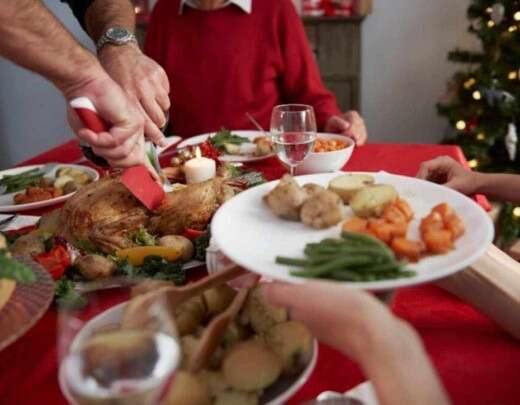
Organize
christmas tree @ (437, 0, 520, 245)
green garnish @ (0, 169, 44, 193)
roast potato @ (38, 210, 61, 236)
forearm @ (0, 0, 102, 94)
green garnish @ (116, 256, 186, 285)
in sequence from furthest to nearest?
christmas tree @ (437, 0, 520, 245), green garnish @ (0, 169, 44, 193), roast potato @ (38, 210, 61, 236), forearm @ (0, 0, 102, 94), green garnish @ (116, 256, 186, 285)

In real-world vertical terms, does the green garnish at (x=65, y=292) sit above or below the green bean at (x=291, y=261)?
below

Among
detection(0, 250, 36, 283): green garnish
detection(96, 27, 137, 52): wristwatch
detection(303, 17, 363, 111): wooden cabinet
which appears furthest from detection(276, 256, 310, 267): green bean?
detection(303, 17, 363, 111): wooden cabinet

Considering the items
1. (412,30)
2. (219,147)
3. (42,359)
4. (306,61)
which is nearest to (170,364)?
(42,359)

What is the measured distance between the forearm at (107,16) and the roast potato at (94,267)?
97 centimetres

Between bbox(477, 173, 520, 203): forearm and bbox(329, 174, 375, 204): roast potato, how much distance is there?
0.45 metres

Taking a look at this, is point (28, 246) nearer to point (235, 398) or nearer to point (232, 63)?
point (235, 398)

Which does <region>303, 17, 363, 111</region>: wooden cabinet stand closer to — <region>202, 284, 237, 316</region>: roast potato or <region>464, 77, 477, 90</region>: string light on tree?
<region>464, 77, 477, 90</region>: string light on tree

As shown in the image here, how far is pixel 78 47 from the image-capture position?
3.89 feet

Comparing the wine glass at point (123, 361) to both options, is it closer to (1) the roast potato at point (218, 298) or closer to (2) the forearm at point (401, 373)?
(1) the roast potato at point (218, 298)

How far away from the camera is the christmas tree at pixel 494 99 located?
3.02 m

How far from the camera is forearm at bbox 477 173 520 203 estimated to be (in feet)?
4.28

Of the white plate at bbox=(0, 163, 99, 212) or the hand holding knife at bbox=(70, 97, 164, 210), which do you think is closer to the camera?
the hand holding knife at bbox=(70, 97, 164, 210)

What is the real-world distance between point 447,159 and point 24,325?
3.30 feet

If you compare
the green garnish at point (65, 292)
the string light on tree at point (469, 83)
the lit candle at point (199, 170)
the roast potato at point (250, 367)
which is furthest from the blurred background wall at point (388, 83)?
the roast potato at point (250, 367)
